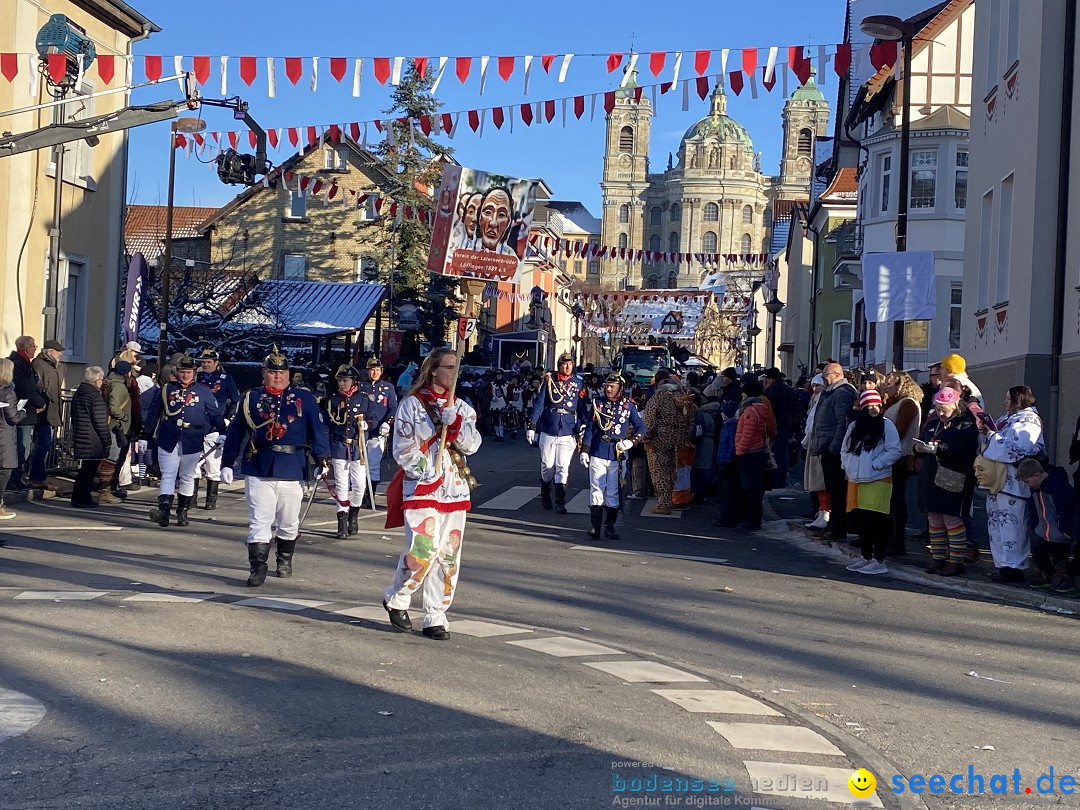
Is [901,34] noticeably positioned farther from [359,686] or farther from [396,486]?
[359,686]

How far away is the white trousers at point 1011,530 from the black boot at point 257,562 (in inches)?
258

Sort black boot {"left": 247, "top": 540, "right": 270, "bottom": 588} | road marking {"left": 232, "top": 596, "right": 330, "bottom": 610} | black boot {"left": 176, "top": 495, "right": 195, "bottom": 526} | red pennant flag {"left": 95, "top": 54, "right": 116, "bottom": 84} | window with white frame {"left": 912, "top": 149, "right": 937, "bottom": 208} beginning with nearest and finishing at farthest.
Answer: road marking {"left": 232, "top": 596, "right": 330, "bottom": 610} < black boot {"left": 247, "top": 540, "right": 270, "bottom": 588} < black boot {"left": 176, "top": 495, "right": 195, "bottom": 526} < red pennant flag {"left": 95, "top": 54, "right": 116, "bottom": 84} < window with white frame {"left": 912, "top": 149, "right": 937, "bottom": 208}

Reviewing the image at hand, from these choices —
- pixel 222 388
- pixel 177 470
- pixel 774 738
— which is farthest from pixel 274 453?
pixel 222 388

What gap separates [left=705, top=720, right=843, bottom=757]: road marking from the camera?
6.04 metres

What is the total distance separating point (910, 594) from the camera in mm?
11320

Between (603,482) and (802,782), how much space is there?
8856mm

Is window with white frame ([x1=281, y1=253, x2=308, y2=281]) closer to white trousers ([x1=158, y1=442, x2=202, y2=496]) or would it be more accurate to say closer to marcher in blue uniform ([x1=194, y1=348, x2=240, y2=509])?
marcher in blue uniform ([x1=194, y1=348, x2=240, y2=509])

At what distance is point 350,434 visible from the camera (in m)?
14.0

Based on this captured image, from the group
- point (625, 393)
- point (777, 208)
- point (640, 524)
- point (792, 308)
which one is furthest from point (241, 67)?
point (777, 208)

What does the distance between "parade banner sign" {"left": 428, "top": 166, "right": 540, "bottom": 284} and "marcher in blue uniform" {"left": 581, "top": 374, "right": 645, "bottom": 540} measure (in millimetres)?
9894

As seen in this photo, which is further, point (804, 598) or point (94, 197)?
point (94, 197)

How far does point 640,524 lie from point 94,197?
44.2 feet

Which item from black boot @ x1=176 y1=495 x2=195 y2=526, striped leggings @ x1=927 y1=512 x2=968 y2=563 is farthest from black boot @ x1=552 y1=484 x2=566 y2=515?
striped leggings @ x1=927 y1=512 x2=968 y2=563

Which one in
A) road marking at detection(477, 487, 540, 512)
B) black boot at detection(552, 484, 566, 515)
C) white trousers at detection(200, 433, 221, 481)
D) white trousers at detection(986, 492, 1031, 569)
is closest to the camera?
white trousers at detection(986, 492, 1031, 569)
